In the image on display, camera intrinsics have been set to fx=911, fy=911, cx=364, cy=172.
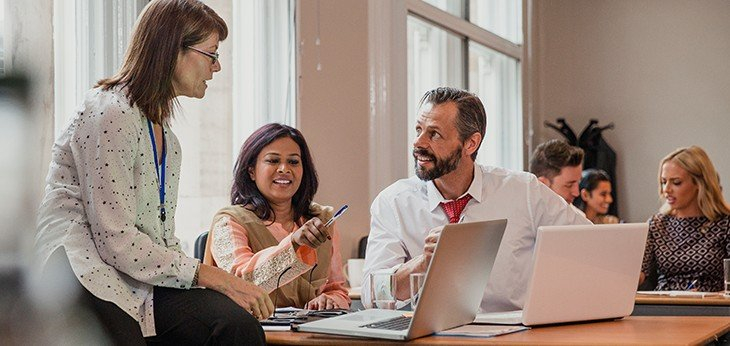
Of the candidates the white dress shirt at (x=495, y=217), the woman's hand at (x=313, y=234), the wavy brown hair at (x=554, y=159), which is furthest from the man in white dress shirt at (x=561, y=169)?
the woman's hand at (x=313, y=234)

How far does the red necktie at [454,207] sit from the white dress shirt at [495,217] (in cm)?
1

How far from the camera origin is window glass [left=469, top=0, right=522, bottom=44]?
6.68 m

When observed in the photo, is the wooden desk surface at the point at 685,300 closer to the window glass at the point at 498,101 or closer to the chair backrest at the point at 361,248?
the chair backrest at the point at 361,248

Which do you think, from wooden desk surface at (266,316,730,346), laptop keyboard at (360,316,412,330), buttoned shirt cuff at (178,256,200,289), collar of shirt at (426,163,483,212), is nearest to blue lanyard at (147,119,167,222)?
buttoned shirt cuff at (178,256,200,289)

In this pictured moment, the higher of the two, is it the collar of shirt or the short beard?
the short beard

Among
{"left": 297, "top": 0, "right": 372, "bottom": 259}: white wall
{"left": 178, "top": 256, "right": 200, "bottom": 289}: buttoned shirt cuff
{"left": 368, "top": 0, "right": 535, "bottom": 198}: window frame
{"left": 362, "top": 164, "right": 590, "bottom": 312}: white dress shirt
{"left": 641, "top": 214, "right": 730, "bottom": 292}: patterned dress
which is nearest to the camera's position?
{"left": 178, "top": 256, "right": 200, "bottom": 289}: buttoned shirt cuff

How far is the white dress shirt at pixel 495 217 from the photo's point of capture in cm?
268

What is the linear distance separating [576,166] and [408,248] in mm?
2184

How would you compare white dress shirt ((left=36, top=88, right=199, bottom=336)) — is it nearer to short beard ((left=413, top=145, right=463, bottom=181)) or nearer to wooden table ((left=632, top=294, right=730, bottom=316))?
short beard ((left=413, top=145, right=463, bottom=181))

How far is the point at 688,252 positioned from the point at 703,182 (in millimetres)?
381

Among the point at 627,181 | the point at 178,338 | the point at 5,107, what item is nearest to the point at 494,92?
the point at 627,181

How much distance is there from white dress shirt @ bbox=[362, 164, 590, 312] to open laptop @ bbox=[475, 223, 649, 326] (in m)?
0.68

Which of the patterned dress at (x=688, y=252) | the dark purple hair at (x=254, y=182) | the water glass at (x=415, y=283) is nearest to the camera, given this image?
the water glass at (x=415, y=283)

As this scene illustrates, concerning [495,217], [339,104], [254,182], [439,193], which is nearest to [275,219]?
[254,182]
